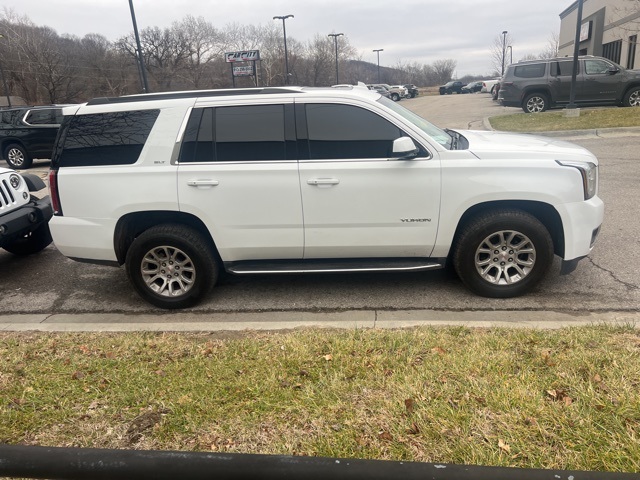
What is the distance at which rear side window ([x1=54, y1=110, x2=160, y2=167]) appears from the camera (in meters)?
4.40

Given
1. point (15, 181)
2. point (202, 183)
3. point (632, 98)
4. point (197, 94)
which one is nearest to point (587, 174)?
point (202, 183)

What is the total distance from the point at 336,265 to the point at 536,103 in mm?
16554

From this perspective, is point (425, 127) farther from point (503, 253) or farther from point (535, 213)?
point (503, 253)

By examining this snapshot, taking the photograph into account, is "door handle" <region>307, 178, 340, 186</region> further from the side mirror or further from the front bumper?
the front bumper

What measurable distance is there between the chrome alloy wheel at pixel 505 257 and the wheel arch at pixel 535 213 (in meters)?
0.23

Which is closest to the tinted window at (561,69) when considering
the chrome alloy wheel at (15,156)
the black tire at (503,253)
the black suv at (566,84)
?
the black suv at (566,84)

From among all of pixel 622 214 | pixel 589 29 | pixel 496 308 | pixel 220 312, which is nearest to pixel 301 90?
pixel 220 312

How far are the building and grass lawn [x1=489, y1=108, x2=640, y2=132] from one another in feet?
44.8

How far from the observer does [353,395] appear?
2.79 metres

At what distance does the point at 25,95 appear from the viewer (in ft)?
173

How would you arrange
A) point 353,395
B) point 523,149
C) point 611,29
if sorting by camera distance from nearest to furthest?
1. point 353,395
2. point 523,149
3. point 611,29

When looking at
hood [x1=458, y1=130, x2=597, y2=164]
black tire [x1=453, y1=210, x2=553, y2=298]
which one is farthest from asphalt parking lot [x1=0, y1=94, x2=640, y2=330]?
hood [x1=458, y1=130, x2=597, y2=164]

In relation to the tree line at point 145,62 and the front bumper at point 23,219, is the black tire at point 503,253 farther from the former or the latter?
the tree line at point 145,62

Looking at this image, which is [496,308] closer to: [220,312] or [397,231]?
[397,231]
